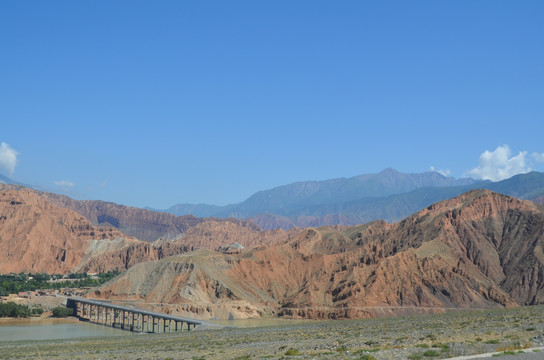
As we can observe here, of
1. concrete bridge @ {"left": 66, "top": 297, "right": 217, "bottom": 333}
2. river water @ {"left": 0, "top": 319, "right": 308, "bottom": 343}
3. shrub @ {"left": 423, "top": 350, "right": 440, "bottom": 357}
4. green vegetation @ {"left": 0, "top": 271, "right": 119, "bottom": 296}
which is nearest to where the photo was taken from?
shrub @ {"left": 423, "top": 350, "right": 440, "bottom": 357}

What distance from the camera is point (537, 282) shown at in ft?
397

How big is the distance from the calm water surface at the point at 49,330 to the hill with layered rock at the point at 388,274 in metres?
17.3

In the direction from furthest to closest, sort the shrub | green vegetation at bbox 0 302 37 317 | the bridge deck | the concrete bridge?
green vegetation at bbox 0 302 37 317, the concrete bridge, the bridge deck, the shrub

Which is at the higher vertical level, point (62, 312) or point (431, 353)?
point (431, 353)

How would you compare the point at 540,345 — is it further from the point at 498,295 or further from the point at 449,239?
the point at 449,239

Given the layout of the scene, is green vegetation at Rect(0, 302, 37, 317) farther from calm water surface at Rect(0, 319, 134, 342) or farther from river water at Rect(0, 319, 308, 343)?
calm water surface at Rect(0, 319, 134, 342)

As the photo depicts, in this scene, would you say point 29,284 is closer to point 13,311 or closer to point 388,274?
point 13,311

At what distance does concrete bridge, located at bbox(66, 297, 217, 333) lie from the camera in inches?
4414

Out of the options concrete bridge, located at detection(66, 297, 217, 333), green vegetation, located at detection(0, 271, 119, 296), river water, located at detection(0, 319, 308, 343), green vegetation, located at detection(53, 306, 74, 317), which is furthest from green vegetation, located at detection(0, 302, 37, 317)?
green vegetation, located at detection(0, 271, 119, 296)

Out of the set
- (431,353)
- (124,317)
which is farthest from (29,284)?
(431,353)

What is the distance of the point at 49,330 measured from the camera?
10238cm

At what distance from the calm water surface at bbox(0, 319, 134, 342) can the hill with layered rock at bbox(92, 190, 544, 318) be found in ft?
56.7

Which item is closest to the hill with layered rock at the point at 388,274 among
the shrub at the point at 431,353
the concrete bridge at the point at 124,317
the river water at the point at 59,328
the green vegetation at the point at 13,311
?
the concrete bridge at the point at 124,317

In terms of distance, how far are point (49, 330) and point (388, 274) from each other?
2316 inches
